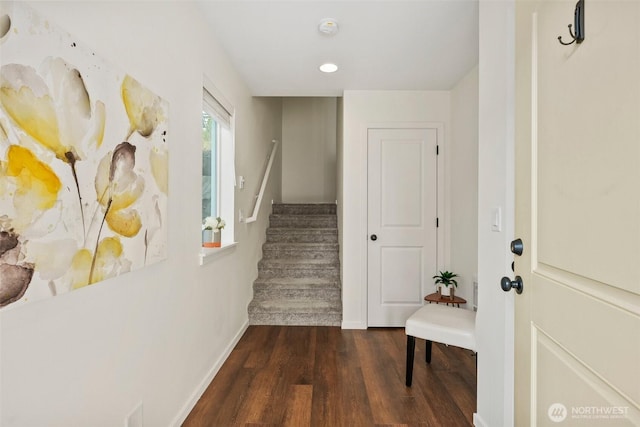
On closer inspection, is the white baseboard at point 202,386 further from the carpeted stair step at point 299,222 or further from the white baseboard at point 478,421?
the carpeted stair step at point 299,222

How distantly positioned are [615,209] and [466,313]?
5.69ft

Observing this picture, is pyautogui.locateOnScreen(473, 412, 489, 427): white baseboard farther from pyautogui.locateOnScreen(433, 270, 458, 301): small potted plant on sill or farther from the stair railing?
the stair railing

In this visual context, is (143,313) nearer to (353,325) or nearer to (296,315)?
(296,315)

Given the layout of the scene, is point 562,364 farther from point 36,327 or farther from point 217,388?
point 217,388

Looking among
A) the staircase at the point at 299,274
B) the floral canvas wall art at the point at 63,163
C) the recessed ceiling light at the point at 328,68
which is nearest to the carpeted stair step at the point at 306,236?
the staircase at the point at 299,274

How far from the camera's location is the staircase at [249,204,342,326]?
3463mm

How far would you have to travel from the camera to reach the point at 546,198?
3.34ft

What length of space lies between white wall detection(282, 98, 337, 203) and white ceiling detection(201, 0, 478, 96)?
2.32 m

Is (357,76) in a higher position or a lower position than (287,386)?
higher

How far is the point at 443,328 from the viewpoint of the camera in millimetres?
2105

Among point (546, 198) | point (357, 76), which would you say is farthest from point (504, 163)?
point (357, 76)

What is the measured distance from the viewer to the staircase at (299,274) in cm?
346

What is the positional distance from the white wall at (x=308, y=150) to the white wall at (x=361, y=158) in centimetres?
227

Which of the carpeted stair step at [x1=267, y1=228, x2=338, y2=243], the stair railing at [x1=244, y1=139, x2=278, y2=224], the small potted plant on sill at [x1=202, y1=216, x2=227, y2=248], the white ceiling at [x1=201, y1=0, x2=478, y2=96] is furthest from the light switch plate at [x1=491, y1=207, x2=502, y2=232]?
the carpeted stair step at [x1=267, y1=228, x2=338, y2=243]
